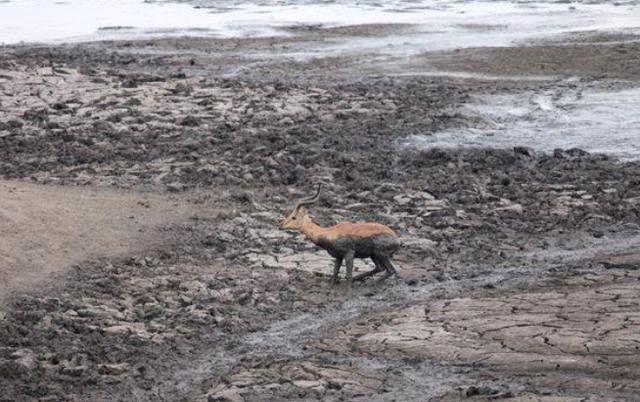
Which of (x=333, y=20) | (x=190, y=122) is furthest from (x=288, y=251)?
(x=333, y=20)

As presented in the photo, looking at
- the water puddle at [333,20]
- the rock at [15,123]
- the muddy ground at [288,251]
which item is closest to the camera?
the muddy ground at [288,251]

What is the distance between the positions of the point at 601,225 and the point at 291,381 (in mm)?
5587

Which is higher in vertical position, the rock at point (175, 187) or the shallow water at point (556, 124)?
the rock at point (175, 187)

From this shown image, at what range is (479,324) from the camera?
9.84 m

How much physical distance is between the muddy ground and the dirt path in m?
0.04

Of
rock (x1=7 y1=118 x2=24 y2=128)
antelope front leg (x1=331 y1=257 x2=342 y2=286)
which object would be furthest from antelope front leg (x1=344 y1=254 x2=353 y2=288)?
rock (x1=7 y1=118 x2=24 y2=128)

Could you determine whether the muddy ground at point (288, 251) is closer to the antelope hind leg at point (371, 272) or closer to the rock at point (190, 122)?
the rock at point (190, 122)

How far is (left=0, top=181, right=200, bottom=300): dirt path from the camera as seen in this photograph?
11109 millimetres

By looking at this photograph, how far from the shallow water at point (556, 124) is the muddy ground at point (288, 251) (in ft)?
1.62

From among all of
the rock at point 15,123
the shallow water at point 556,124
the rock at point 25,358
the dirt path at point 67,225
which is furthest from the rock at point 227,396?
the rock at point 15,123

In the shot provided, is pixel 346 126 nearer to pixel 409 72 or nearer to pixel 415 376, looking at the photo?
pixel 409 72

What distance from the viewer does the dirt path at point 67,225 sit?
11.1 metres

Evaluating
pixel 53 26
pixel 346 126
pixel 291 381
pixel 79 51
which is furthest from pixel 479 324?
pixel 53 26

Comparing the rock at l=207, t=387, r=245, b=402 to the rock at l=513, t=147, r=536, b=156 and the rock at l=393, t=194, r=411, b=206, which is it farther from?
the rock at l=513, t=147, r=536, b=156
